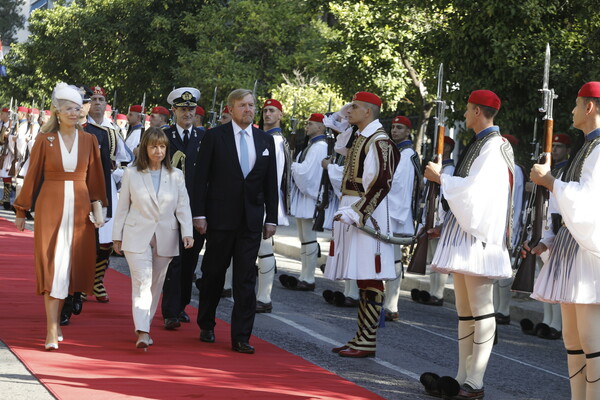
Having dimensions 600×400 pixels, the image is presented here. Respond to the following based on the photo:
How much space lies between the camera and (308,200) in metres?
13.3

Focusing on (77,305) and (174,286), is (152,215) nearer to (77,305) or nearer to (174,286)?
(174,286)

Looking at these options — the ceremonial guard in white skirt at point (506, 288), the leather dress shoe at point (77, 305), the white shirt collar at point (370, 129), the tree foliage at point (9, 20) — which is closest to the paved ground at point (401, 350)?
the ceremonial guard in white skirt at point (506, 288)

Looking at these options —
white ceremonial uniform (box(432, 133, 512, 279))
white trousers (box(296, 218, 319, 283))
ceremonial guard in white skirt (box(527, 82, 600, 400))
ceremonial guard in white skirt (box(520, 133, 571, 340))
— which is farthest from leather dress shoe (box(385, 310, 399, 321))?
ceremonial guard in white skirt (box(527, 82, 600, 400))

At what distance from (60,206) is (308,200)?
5.57 metres

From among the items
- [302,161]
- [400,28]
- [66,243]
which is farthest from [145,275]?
[400,28]

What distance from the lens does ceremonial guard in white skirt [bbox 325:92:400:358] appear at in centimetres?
856

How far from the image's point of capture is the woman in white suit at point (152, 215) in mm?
8445

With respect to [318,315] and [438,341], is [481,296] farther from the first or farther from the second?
[318,315]

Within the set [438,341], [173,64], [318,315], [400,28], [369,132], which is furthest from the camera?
[173,64]

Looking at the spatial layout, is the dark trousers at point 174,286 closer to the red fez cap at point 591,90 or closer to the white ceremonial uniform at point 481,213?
the white ceremonial uniform at point 481,213

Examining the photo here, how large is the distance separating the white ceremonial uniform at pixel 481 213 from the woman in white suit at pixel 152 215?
2.30 m

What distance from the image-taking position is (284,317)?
35.0 feet

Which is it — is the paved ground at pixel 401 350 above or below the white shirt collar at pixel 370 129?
below

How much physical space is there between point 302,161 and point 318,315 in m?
2.97
